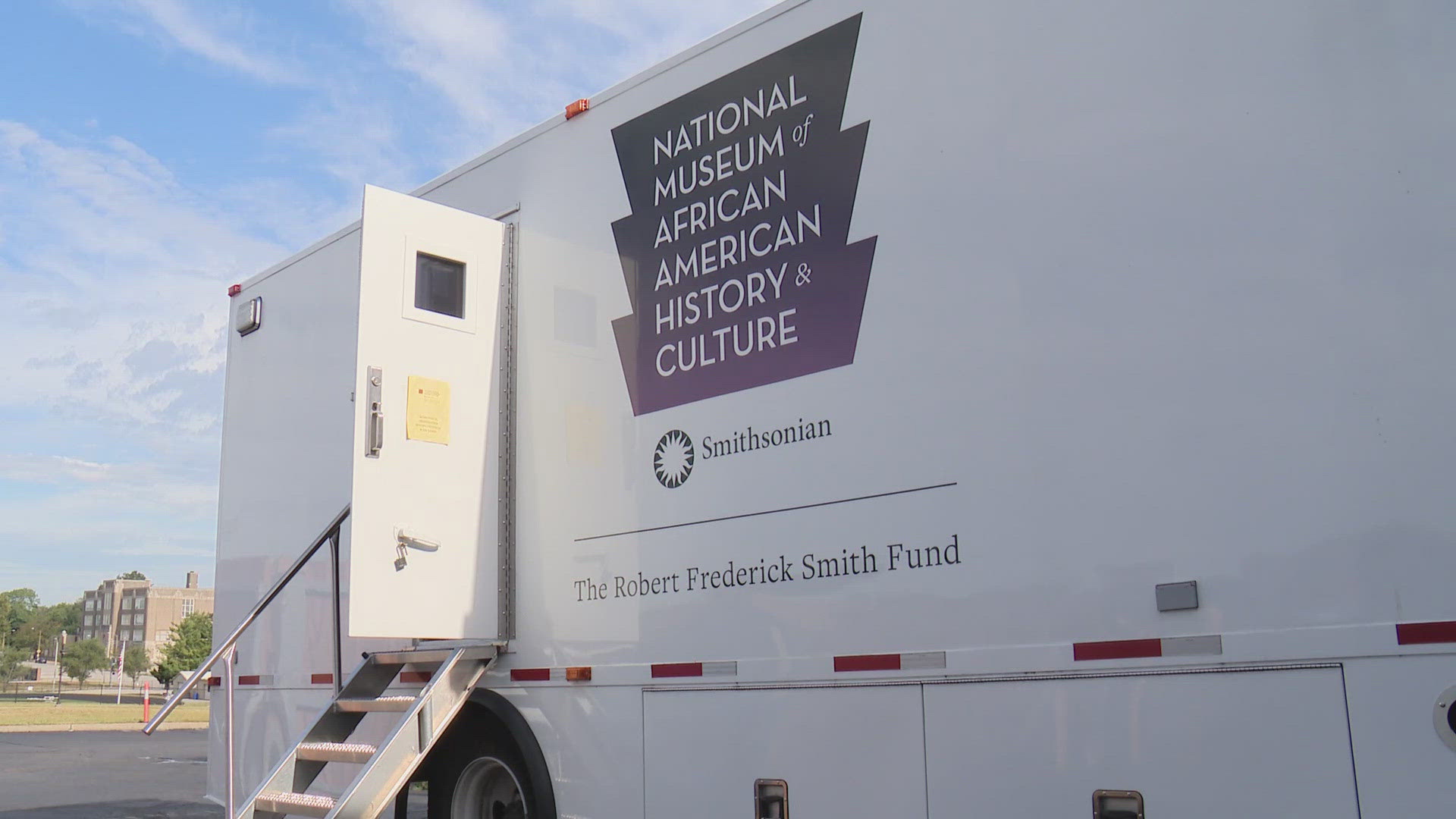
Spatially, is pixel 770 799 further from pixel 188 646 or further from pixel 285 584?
pixel 188 646

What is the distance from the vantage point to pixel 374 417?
480 cm

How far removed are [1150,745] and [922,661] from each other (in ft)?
2.39

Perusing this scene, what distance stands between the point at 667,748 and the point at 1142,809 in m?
1.77

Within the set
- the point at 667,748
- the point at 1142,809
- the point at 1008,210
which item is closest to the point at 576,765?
the point at 667,748

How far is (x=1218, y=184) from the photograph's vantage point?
Answer: 3.20 m

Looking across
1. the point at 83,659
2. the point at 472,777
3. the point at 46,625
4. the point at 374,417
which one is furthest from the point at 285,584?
the point at 46,625

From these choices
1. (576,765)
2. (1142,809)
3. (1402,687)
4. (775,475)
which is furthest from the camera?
(576,765)

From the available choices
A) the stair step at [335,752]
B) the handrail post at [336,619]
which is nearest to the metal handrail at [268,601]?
the handrail post at [336,619]

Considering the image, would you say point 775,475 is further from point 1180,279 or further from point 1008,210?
point 1180,279

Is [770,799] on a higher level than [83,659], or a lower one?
lower

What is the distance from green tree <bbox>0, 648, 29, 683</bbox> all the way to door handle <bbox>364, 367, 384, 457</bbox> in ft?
280

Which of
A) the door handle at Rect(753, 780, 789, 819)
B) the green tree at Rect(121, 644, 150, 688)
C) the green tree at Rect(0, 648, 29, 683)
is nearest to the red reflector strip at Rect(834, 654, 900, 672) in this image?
the door handle at Rect(753, 780, 789, 819)

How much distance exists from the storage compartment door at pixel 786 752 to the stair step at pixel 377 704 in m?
1.18

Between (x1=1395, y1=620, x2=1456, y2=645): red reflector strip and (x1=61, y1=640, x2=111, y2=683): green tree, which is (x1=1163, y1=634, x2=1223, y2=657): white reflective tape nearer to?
(x1=1395, y1=620, x2=1456, y2=645): red reflector strip
